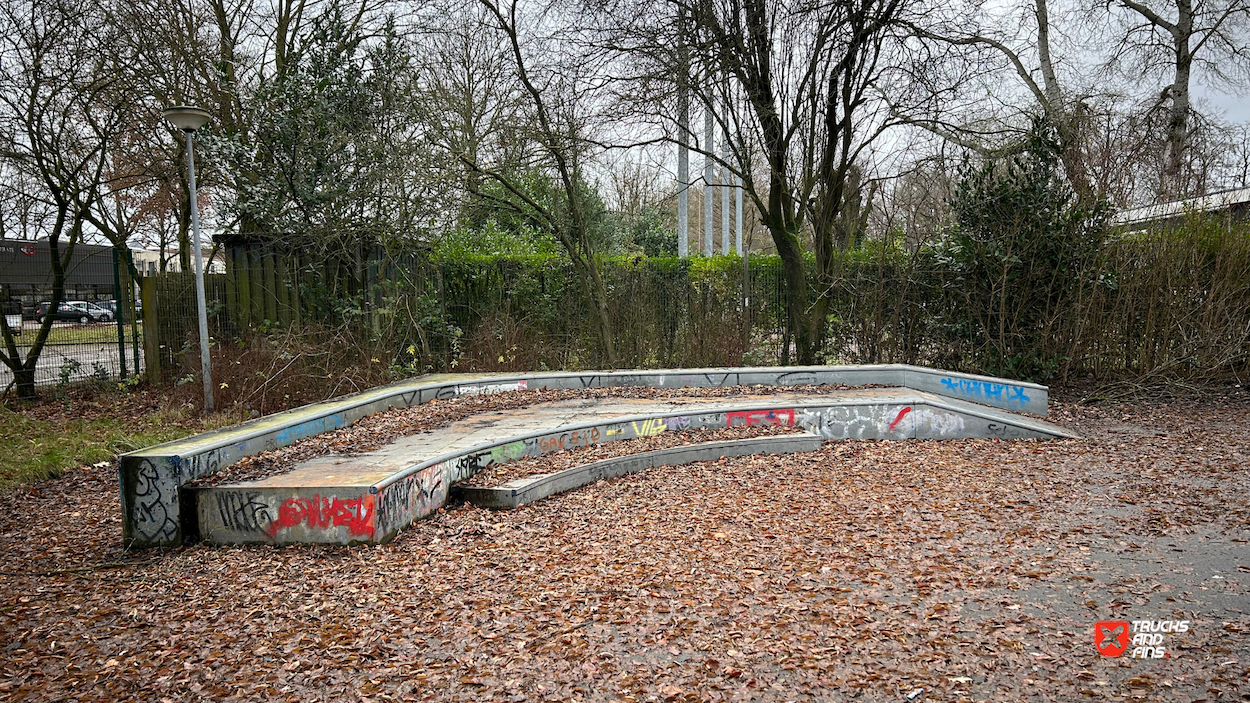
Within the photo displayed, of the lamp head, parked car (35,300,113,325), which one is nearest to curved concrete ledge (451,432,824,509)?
the lamp head

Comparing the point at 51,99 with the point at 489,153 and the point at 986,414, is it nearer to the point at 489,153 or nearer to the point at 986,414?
the point at 489,153

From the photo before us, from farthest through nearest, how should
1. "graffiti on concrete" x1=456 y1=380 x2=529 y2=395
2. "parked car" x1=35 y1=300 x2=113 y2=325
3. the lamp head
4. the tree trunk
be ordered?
the tree trunk < "parked car" x1=35 y1=300 x2=113 y2=325 < "graffiti on concrete" x1=456 y1=380 x2=529 y2=395 < the lamp head

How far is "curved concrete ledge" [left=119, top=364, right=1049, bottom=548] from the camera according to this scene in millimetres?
4484

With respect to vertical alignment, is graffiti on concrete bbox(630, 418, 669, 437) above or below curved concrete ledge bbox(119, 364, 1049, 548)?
below

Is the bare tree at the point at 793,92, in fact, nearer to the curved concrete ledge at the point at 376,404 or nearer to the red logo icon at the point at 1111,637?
the curved concrete ledge at the point at 376,404

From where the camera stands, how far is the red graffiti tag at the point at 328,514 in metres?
4.39

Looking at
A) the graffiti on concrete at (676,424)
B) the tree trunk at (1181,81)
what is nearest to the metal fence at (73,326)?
the graffiti on concrete at (676,424)

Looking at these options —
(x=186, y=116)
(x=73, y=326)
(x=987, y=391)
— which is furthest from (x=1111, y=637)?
(x=73, y=326)

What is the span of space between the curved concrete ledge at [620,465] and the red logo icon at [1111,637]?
3419 millimetres

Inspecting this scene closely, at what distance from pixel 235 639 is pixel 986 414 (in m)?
6.95

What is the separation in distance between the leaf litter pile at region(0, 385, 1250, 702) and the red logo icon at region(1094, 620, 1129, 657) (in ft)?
0.16

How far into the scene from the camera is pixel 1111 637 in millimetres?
3096

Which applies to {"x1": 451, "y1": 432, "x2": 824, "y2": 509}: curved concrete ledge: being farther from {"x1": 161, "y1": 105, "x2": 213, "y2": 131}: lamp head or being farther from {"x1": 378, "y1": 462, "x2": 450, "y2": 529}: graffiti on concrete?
{"x1": 161, "y1": 105, "x2": 213, "y2": 131}: lamp head

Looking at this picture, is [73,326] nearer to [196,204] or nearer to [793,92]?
[196,204]
